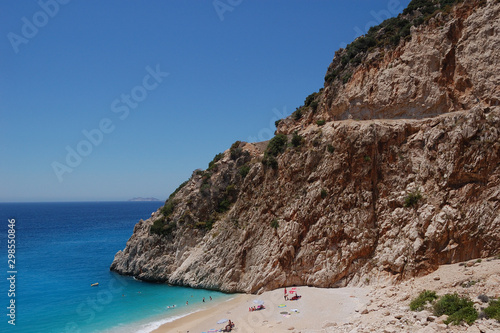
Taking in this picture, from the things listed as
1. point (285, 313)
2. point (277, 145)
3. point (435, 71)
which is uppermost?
point (435, 71)

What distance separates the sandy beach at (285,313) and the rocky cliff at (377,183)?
172 cm

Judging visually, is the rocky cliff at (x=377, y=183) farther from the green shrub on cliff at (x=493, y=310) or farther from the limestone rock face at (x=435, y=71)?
the green shrub on cliff at (x=493, y=310)

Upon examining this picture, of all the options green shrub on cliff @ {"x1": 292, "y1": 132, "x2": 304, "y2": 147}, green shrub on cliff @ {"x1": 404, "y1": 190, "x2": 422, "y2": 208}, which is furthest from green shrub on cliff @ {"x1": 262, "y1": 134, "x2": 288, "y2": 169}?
green shrub on cliff @ {"x1": 404, "y1": 190, "x2": 422, "y2": 208}

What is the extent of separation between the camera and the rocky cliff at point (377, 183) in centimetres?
2255

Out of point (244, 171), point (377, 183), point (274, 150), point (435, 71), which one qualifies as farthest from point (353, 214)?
point (435, 71)

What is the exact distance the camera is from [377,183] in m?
26.4

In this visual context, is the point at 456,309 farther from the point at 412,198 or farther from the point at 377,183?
the point at 377,183

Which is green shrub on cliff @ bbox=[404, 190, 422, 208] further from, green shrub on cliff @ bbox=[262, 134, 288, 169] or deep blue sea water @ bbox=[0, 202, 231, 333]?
deep blue sea water @ bbox=[0, 202, 231, 333]

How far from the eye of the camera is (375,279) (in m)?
23.4

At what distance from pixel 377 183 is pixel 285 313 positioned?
1244cm

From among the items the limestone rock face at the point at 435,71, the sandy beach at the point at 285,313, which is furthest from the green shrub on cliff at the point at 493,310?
the limestone rock face at the point at 435,71

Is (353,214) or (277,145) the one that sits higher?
(277,145)

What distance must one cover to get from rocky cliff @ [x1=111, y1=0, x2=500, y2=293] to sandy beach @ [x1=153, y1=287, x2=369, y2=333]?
172cm

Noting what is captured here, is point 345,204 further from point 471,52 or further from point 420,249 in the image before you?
point 471,52
